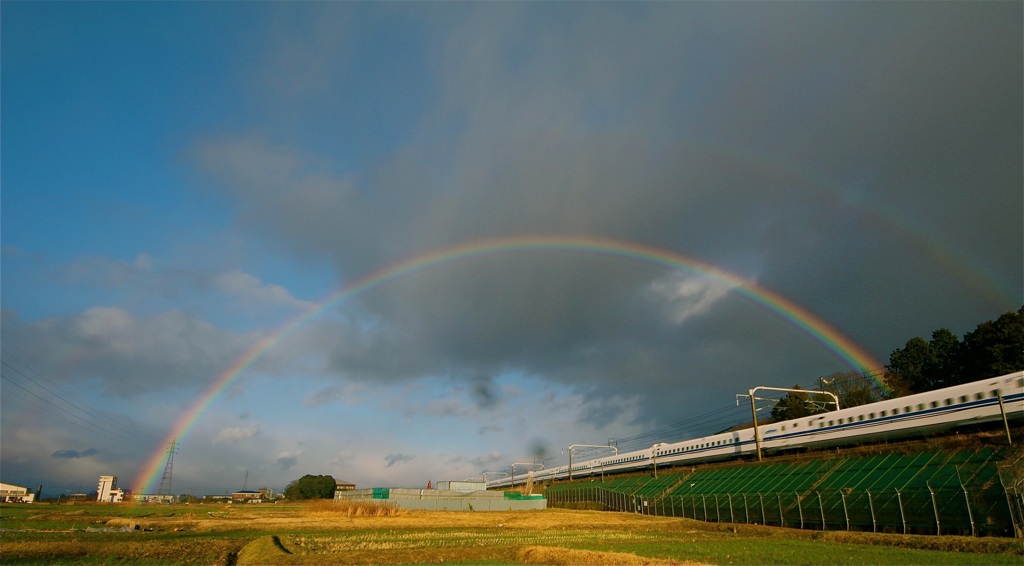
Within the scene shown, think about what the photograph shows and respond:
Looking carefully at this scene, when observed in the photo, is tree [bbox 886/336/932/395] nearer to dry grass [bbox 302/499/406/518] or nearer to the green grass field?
the green grass field

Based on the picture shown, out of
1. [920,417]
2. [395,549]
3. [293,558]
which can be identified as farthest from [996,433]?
[293,558]

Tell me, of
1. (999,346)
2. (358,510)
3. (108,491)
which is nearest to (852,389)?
(999,346)

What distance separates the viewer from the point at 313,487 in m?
128

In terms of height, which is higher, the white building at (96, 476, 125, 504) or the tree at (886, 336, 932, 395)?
the tree at (886, 336, 932, 395)

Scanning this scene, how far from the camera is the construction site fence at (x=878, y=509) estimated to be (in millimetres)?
25625

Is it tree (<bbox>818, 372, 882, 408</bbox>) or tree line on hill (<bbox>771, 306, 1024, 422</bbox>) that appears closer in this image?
tree line on hill (<bbox>771, 306, 1024, 422</bbox>)

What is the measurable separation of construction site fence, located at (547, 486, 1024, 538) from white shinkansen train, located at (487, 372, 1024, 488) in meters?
6.01

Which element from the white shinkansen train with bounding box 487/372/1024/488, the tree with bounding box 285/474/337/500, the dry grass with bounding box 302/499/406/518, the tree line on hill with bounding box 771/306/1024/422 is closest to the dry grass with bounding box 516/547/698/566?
the white shinkansen train with bounding box 487/372/1024/488

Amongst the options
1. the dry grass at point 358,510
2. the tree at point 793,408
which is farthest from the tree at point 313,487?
the tree at point 793,408

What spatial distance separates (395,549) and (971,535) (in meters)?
26.0

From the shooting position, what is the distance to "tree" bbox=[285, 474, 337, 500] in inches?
5037

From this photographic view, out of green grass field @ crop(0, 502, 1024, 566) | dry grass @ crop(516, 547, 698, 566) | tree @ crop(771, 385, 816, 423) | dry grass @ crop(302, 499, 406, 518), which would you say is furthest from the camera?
tree @ crop(771, 385, 816, 423)

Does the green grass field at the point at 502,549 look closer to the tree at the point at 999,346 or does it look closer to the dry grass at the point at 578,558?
the dry grass at the point at 578,558

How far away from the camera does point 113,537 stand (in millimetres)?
26781
